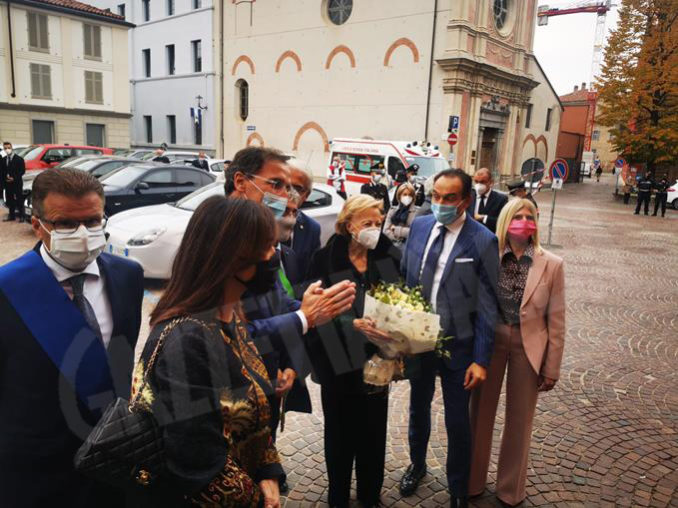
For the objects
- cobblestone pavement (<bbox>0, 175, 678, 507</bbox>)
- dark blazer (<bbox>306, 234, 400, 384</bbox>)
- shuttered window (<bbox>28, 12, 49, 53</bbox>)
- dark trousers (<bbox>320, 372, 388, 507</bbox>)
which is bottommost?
cobblestone pavement (<bbox>0, 175, 678, 507</bbox>)

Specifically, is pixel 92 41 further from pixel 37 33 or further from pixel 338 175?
pixel 338 175

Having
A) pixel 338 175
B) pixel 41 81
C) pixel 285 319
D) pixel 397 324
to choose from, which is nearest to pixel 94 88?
pixel 41 81

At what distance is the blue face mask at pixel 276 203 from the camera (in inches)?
119

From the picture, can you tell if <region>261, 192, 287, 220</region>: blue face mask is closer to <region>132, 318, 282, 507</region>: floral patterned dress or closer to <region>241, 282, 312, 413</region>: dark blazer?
<region>241, 282, 312, 413</region>: dark blazer

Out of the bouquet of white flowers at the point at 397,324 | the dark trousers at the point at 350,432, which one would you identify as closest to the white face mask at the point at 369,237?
the bouquet of white flowers at the point at 397,324

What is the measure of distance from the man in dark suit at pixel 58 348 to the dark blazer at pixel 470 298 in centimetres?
186

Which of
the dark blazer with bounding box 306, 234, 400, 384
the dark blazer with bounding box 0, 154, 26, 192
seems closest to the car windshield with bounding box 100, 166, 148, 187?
the dark blazer with bounding box 0, 154, 26, 192

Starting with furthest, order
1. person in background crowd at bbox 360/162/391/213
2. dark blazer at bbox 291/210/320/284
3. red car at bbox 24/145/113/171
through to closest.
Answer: red car at bbox 24/145/113/171
person in background crowd at bbox 360/162/391/213
dark blazer at bbox 291/210/320/284

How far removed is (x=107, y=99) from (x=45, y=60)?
4.07m

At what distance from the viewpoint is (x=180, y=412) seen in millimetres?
1480

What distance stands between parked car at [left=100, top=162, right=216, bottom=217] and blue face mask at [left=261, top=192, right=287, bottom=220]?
862cm

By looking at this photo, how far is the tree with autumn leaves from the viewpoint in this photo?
26.5 meters

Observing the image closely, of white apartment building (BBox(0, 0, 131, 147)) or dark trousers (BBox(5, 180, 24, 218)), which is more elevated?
white apartment building (BBox(0, 0, 131, 147))

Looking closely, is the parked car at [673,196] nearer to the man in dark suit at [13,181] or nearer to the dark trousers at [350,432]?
the man in dark suit at [13,181]
